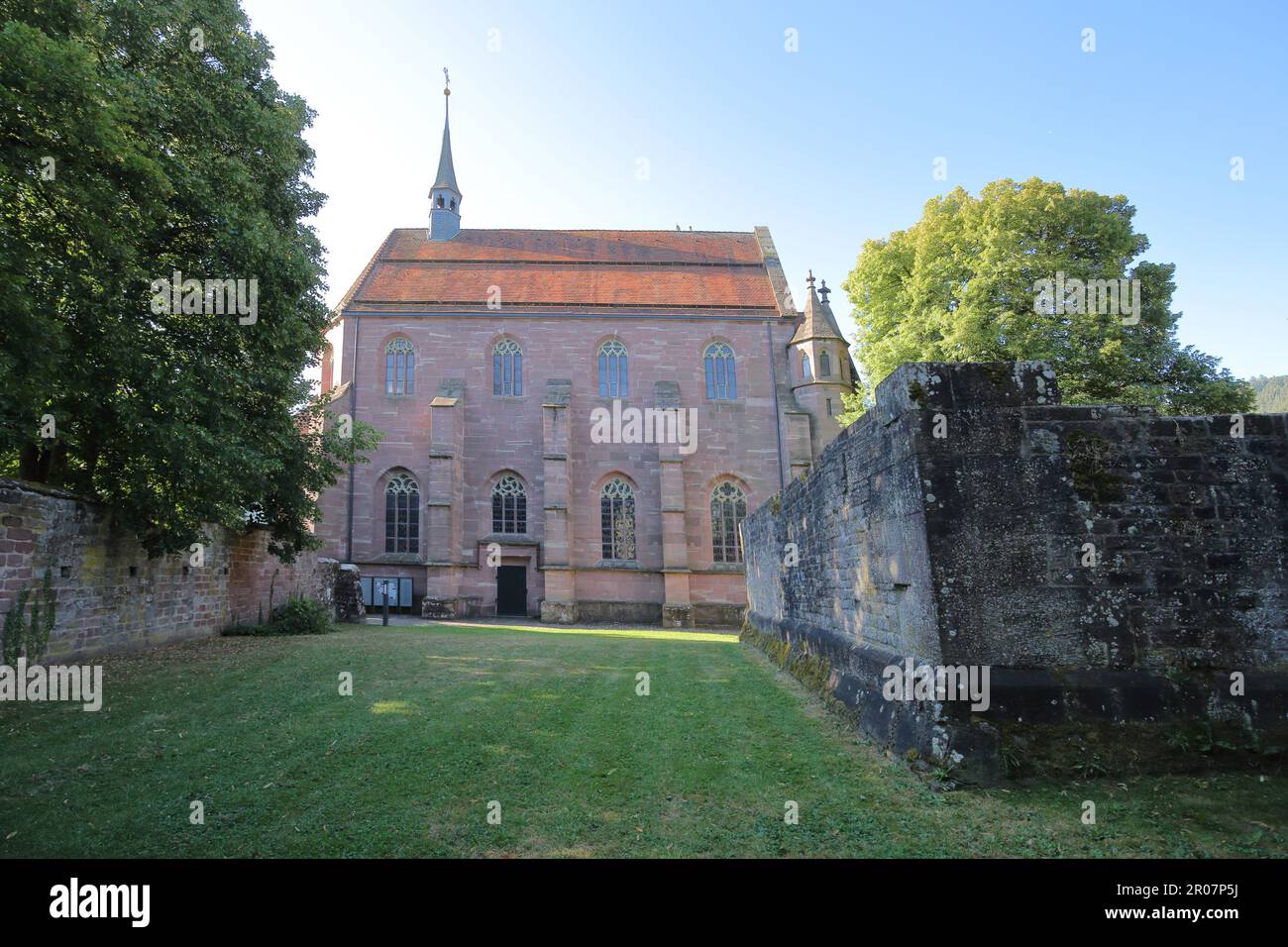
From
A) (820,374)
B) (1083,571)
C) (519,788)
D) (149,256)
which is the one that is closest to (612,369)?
(820,374)

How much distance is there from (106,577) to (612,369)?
67.2ft

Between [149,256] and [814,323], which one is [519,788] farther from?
[814,323]

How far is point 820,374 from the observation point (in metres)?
27.2

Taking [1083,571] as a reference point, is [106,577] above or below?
below

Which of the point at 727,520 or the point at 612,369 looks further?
the point at 612,369

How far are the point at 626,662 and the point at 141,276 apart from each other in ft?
31.4

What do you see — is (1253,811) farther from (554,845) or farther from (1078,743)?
(554,845)

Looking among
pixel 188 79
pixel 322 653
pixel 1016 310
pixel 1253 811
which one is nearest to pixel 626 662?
pixel 322 653

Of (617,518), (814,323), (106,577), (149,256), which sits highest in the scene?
(814,323)

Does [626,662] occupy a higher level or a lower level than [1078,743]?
lower

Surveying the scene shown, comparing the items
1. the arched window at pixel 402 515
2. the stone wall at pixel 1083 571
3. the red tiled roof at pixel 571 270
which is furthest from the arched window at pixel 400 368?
the stone wall at pixel 1083 571

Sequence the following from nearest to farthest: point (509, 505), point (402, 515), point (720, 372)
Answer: point (402, 515) → point (509, 505) → point (720, 372)

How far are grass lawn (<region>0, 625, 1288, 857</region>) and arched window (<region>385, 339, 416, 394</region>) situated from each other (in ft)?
67.1

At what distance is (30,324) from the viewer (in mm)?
6781
